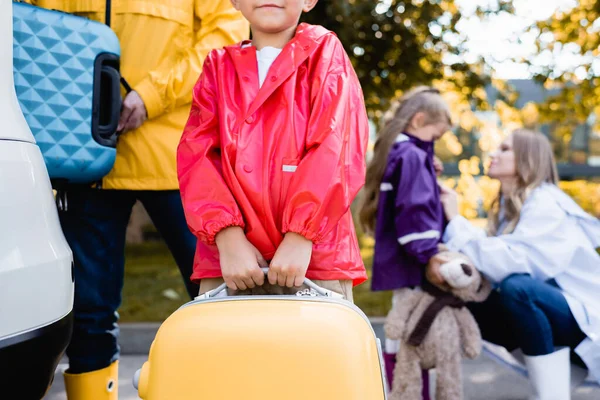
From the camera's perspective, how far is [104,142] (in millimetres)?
2102

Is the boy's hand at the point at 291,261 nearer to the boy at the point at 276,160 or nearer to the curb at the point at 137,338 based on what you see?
the boy at the point at 276,160

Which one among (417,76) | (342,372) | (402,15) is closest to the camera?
(342,372)

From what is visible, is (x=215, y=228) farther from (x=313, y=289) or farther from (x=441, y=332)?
(x=441, y=332)

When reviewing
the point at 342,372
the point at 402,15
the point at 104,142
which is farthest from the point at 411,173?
the point at 402,15

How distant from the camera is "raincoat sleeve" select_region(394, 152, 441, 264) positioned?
114 inches

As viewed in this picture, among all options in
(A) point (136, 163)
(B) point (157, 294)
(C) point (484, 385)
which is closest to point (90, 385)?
(A) point (136, 163)

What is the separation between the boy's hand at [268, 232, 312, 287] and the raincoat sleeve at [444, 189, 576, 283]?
155 centimetres

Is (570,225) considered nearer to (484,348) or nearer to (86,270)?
(484,348)

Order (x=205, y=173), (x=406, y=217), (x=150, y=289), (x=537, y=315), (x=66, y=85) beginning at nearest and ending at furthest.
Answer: (x=205, y=173) < (x=66, y=85) < (x=537, y=315) < (x=406, y=217) < (x=150, y=289)

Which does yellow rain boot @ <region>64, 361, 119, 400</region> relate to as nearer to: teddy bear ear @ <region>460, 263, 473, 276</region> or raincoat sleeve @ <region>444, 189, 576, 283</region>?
teddy bear ear @ <region>460, 263, 473, 276</region>

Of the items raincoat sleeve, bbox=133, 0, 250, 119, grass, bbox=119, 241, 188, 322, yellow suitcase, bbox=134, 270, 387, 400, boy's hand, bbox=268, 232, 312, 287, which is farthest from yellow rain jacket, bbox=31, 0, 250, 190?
grass, bbox=119, 241, 188, 322

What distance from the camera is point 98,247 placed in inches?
90.3

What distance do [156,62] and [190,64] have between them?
0.13 meters

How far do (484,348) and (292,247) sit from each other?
7.56 ft
